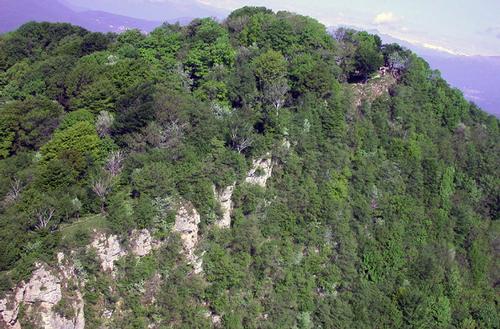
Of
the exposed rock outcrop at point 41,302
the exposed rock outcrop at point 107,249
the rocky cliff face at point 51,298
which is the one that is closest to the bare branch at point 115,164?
the exposed rock outcrop at point 107,249

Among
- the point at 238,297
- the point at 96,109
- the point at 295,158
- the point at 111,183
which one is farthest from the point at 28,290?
the point at 295,158

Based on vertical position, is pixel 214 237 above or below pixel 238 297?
above

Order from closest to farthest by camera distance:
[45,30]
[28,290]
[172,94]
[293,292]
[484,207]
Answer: [28,290] < [293,292] < [172,94] < [484,207] < [45,30]

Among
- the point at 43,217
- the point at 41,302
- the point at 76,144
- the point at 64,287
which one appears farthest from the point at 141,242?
the point at 76,144

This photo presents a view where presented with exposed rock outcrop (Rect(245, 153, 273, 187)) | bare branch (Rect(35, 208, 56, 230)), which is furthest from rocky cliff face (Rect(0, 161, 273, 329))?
exposed rock outcrop (Rect(245, 153, 273, 187))

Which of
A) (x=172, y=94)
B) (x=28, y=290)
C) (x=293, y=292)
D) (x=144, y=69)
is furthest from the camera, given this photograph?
(x=144, y=69)

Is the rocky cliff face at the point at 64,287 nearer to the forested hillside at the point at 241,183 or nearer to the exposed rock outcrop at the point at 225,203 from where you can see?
the forested hillside at the point at 241,183

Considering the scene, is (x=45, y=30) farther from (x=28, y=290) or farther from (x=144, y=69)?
(x=28, y=290)

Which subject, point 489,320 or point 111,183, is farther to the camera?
point 489,320
